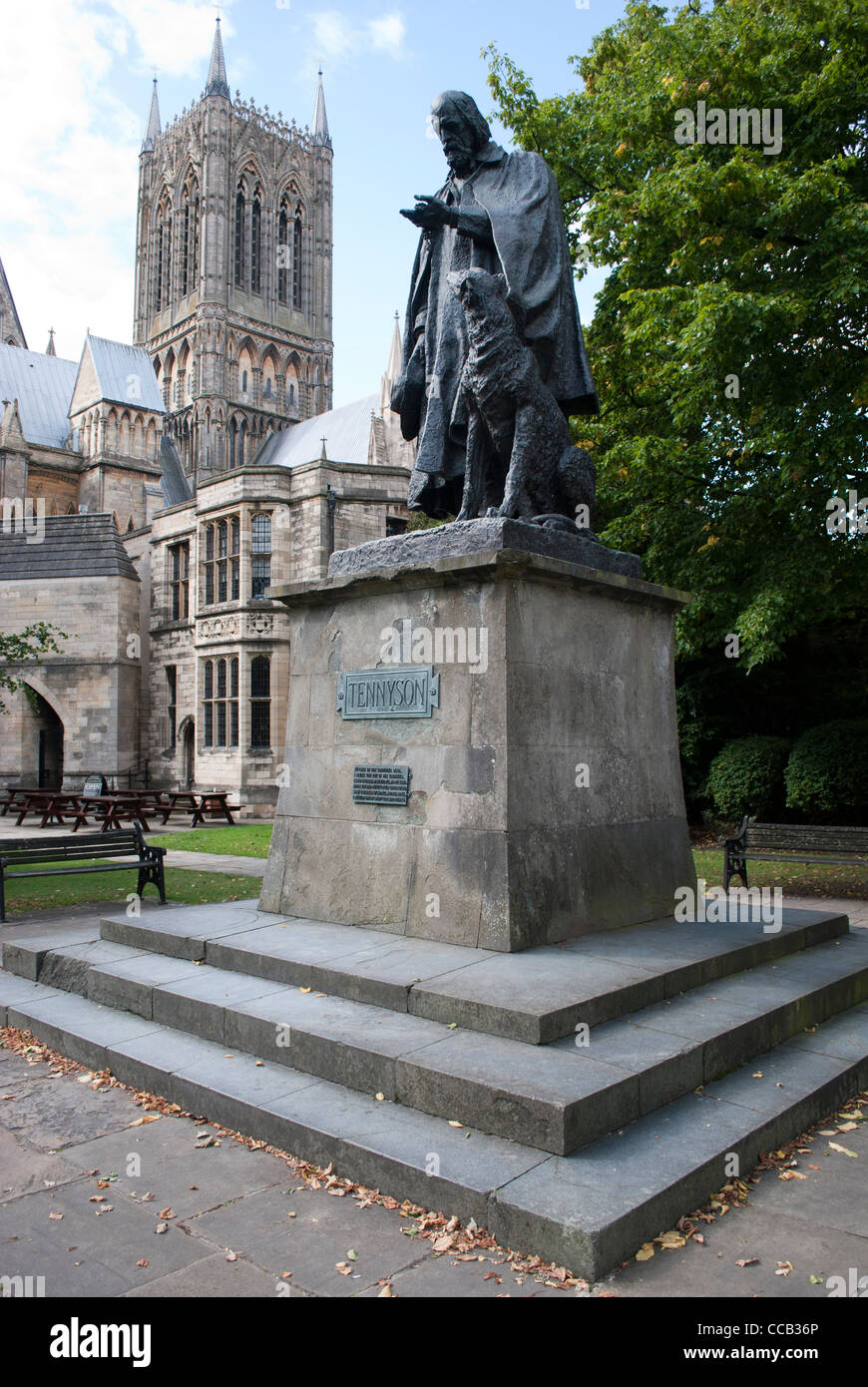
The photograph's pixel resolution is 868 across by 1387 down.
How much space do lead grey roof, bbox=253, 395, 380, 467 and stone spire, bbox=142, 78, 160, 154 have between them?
37.9 m

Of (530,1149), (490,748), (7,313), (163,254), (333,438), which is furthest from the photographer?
(163,254)

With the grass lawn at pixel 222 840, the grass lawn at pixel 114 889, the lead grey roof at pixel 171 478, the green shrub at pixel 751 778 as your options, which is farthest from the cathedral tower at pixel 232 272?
the grass lawn at pixel 114 889

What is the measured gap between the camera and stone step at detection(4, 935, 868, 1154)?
3.65 meters

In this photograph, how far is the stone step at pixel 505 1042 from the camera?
3.65 meters

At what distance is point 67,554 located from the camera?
32.3 meters

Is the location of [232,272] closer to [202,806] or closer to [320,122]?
[320,122]

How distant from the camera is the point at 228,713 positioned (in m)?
30.1

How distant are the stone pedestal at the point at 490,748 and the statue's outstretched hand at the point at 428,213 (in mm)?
2131

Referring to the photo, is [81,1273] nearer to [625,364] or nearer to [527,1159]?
[527,1159]

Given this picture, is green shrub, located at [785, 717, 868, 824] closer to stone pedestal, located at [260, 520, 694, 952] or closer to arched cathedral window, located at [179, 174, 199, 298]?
stone pedestal, located at [260, 520, 694, 952]

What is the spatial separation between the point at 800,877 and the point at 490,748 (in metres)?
9.60

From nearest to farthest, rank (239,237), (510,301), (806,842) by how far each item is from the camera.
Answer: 1. (510,301)
2. (806,842)
3. (239,237)

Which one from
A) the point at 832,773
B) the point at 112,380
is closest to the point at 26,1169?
the point at 832,773

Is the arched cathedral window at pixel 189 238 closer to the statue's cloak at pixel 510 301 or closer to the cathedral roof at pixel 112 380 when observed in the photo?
the cathedral roof at pixel 112 380
